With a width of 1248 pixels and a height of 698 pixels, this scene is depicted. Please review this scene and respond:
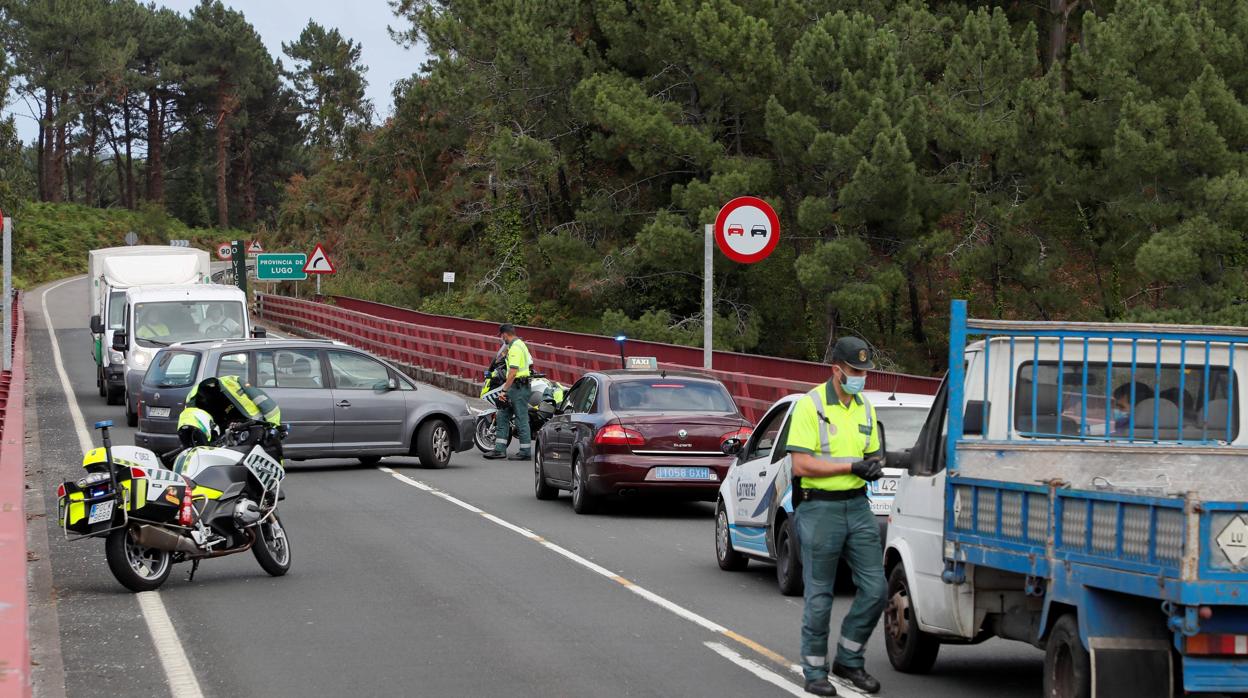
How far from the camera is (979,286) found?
45719mm

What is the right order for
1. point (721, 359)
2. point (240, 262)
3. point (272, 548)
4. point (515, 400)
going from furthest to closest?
point (240, 262) → point (721, 359) → point (515, 400) → point (272, 548)

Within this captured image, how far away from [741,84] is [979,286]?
343 inches

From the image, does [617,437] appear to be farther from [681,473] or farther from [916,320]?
[916,320]

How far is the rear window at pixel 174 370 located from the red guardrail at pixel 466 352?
6.58 meters

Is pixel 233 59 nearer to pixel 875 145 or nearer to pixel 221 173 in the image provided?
pixel 221 173

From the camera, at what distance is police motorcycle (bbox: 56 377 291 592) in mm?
11312

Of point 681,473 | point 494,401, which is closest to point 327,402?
point 494,401

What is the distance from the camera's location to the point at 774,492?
12.0m

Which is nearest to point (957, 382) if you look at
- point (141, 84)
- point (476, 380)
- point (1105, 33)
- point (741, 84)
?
point (476, 380)

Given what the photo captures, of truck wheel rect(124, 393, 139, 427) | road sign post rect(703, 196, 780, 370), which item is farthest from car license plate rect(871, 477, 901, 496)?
truck wheel rect(124, 393, 139, 427)

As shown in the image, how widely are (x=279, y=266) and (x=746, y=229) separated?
38.9 m

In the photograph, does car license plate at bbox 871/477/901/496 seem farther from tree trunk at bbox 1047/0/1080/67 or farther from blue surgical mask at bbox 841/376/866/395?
tree trunk at bbox 1047/0/1080/67

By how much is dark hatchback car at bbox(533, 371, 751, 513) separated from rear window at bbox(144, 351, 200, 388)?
6.08 m

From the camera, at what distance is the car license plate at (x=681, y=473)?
53.2 feet
